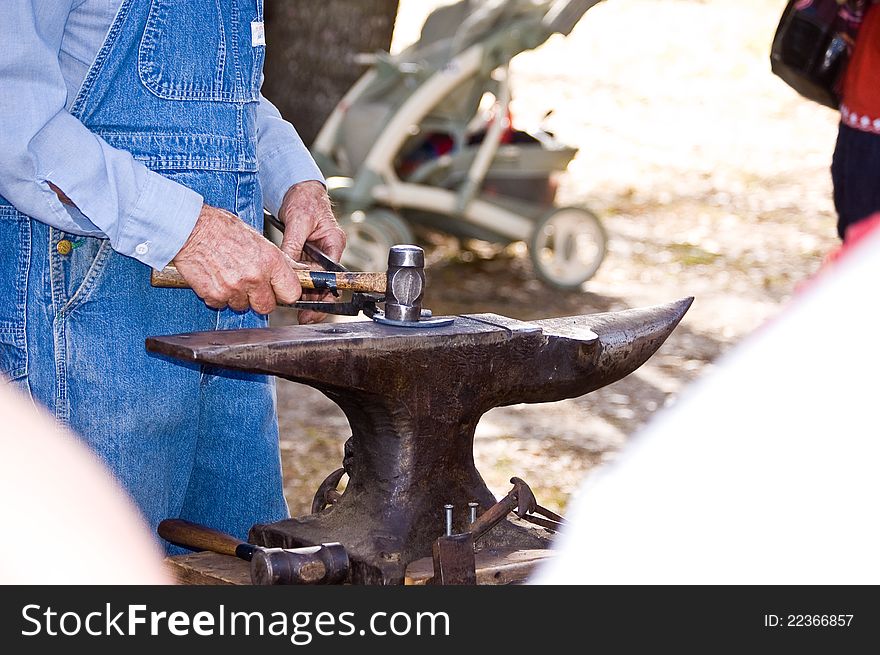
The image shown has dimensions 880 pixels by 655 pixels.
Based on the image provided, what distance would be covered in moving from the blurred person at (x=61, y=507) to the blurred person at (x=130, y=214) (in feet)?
0.10

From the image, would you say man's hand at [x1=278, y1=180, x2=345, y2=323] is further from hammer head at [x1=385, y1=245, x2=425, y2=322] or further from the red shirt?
the red shirt

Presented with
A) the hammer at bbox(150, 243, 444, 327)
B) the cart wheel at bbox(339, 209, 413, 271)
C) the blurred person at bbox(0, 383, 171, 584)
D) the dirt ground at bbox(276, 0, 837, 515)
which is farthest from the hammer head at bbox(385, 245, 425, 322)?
the cart wheel at bbox(339, 209, 413, 271)

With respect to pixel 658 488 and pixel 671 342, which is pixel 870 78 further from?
pixel 671 342

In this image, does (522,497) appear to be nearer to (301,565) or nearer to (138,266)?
(301,565)

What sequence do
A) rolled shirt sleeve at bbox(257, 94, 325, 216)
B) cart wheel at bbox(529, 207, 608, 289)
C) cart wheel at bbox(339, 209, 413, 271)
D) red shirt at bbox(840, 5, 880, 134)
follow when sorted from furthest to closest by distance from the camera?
cart wheel at bbox(529, 207, 608, 289) < cart wheel at bbox(339, 209, 413, 271) < red shirt at bbox(840, 5, 880, 134) < rolled shirt sleeve at bbox(257, 94, 325, 216)

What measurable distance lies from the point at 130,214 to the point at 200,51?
12.0 inches

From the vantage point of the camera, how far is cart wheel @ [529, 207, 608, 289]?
263 inches

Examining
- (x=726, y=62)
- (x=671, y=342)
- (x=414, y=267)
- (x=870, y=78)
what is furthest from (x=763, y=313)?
(x=726, y=62)

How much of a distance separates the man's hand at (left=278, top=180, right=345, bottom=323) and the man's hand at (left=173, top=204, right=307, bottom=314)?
302mm

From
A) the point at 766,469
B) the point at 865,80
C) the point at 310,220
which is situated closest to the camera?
the point at 310,220

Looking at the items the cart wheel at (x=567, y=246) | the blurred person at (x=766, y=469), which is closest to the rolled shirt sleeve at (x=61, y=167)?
the blurred person at (x=766, y=469)

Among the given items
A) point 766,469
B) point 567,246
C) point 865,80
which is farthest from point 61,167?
point 567,246

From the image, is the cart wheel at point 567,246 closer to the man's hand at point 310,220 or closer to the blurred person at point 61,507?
the man's hand at point 310,220

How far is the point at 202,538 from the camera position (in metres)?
1.92
